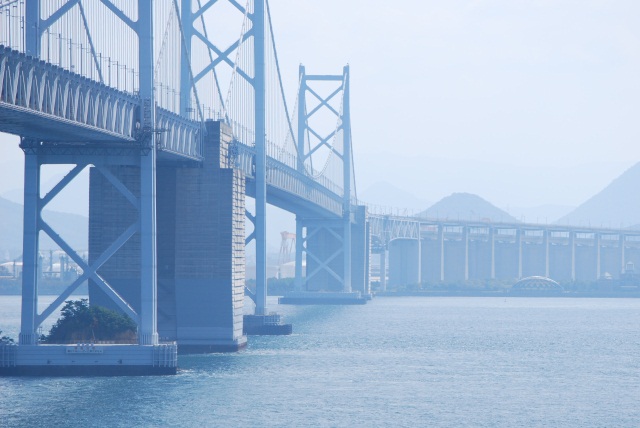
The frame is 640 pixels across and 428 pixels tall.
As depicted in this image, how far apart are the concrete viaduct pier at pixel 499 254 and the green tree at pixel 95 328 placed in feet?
367

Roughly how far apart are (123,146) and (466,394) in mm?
11713

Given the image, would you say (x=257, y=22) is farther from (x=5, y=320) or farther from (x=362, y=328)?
(x=5, y=320)

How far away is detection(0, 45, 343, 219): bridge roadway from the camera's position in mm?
29234

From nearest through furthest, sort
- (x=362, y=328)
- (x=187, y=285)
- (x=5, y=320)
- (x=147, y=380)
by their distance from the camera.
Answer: (x=147, y=380)
(x=187, y=285)
(x=362, y=328)
(x=5, y=320)

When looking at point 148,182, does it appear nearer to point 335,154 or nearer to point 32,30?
point 32,30

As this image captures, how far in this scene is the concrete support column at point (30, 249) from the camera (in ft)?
125

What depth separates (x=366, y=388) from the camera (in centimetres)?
3972

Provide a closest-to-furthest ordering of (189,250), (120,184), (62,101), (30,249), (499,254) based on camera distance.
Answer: (62,101), (120,184), (30,249), (189,250), (499,254)

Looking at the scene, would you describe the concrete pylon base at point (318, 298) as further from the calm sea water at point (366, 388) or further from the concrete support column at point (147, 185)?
the concrete support column at point (147, 185)

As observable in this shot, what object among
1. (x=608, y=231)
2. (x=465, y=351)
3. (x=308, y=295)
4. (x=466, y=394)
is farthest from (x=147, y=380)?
(x=608, y=231)

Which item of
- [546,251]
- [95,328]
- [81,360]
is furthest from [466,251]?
[81,360]

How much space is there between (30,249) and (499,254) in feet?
450

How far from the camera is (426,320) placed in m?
86.3

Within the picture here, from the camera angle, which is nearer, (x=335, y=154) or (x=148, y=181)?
(x=148, y=181)
